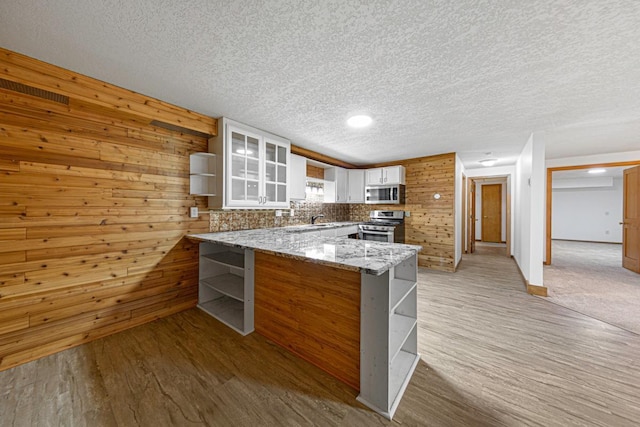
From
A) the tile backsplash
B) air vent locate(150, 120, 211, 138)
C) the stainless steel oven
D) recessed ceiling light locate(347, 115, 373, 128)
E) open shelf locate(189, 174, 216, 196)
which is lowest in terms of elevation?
the stainless steel oven

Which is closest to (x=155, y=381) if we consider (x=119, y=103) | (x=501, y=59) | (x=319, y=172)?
(x=119, y=103)

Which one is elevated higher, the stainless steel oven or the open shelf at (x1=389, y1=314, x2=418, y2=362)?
the stainless steel oven

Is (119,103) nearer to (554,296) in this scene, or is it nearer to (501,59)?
(501,59)

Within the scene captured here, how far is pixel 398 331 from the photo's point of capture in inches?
70.4

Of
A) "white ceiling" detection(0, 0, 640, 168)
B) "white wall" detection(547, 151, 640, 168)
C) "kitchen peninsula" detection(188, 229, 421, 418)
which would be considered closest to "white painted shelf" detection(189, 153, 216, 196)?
"white ceiling" detection(0, 0, 640, 168)

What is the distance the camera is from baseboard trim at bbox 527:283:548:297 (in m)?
3.36

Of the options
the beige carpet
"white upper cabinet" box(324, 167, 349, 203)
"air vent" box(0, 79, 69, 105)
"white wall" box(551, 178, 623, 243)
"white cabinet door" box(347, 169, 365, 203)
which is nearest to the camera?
"air vent" box(0, 79, 69, 105)

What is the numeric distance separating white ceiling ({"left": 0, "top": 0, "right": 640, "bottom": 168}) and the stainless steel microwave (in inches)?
93.8

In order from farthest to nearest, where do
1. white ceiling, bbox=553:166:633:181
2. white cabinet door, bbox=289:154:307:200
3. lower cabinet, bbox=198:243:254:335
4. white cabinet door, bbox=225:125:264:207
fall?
1. white ceiling, bbox=553:166:633:181
2. white cabinet door, bbox=289:154:307:200
3. white cabinet door, bbox=225:125:264:207
4. lower cabinet, bbox=198:243:254:335

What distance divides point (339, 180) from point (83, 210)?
13.8 feet

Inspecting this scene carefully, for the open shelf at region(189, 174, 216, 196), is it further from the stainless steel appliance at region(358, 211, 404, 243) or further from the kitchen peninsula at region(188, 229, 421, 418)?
the stainless steel appliance at region(358, 211, 404, 243)

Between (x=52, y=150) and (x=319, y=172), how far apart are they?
4024mm

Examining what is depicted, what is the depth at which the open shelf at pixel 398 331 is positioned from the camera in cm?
154

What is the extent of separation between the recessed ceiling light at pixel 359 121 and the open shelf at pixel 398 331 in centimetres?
223
